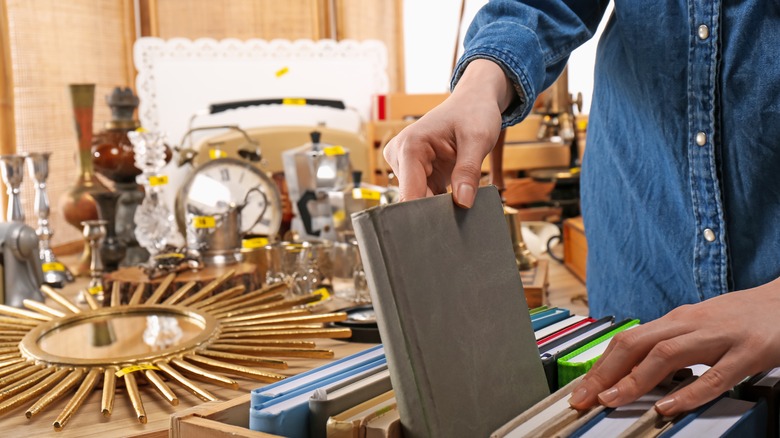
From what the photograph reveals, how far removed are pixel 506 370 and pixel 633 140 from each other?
608 mm

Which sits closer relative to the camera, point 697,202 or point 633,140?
point 697,202

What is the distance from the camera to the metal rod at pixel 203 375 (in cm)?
100

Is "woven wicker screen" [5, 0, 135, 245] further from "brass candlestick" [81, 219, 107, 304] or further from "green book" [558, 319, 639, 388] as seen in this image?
"green book" [558, 319, 639, 388]

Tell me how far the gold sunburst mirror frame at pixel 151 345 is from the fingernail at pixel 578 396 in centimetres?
48

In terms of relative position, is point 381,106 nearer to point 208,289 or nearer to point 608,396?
point 208,289

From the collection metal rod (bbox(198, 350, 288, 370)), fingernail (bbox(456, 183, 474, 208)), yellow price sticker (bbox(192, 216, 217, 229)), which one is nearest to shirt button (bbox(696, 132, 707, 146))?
fingernail (bbox(456, 183, 474, 208))

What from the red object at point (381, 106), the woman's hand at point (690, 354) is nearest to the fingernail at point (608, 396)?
the woman's hand at point (690, 354)

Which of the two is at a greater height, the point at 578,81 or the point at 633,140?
the point at 578,81

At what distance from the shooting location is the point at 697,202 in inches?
40.8

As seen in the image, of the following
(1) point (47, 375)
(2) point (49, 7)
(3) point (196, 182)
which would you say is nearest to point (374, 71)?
(2) point (49, 7)

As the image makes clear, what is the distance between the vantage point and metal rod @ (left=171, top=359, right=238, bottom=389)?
3.28 ft

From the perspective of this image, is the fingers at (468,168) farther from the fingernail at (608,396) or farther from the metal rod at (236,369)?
the metal rod at (236,369)

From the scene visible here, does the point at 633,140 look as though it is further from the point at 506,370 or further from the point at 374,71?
the point at 374,71

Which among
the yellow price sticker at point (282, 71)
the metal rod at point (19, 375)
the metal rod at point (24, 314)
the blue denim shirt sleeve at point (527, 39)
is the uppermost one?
the yellow price sticker at point (282, 71)
